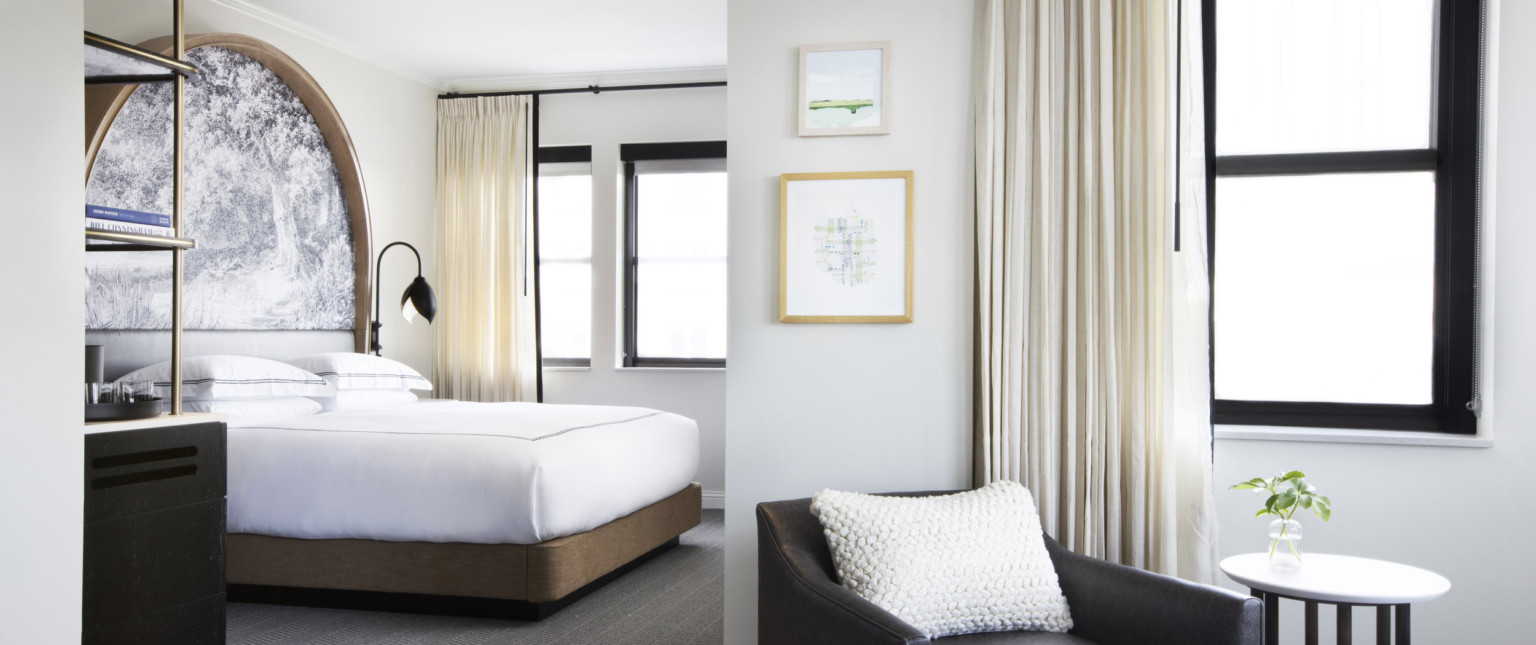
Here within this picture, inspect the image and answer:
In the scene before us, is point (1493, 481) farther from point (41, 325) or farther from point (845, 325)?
point (41, 325)

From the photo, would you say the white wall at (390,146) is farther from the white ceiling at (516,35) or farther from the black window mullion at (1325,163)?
the black window mullion at (1325,163)

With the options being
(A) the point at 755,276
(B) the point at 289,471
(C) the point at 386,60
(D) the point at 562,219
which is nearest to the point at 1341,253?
(A) the point at 755,276

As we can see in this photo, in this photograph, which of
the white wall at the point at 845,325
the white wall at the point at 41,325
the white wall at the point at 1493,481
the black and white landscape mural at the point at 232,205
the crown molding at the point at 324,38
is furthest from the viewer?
the crown molding at the point at 324,38

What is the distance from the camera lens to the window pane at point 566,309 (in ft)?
20.0

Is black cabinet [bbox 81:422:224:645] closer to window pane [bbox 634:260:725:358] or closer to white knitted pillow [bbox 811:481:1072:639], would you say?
white knitted pillow [bbox 811:481:1072:639]

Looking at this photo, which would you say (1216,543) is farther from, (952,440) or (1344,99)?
(1344,99)

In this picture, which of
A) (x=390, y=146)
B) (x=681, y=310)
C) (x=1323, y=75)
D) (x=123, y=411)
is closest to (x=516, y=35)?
(x=390, y=146)

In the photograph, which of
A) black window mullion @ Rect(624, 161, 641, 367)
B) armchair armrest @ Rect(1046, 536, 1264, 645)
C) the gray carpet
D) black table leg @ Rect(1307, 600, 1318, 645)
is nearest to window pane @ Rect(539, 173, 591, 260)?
black window mullion @ Rect(624, 161, 641, 367)

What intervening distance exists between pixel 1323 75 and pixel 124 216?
3455 millimetres

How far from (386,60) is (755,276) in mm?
3909

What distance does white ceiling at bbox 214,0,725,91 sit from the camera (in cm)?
467

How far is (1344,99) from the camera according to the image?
9.03 ft

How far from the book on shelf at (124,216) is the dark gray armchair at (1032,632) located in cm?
192

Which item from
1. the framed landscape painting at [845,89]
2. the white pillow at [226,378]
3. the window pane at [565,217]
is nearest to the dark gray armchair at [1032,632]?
the framed landscape painting at [845,89]
